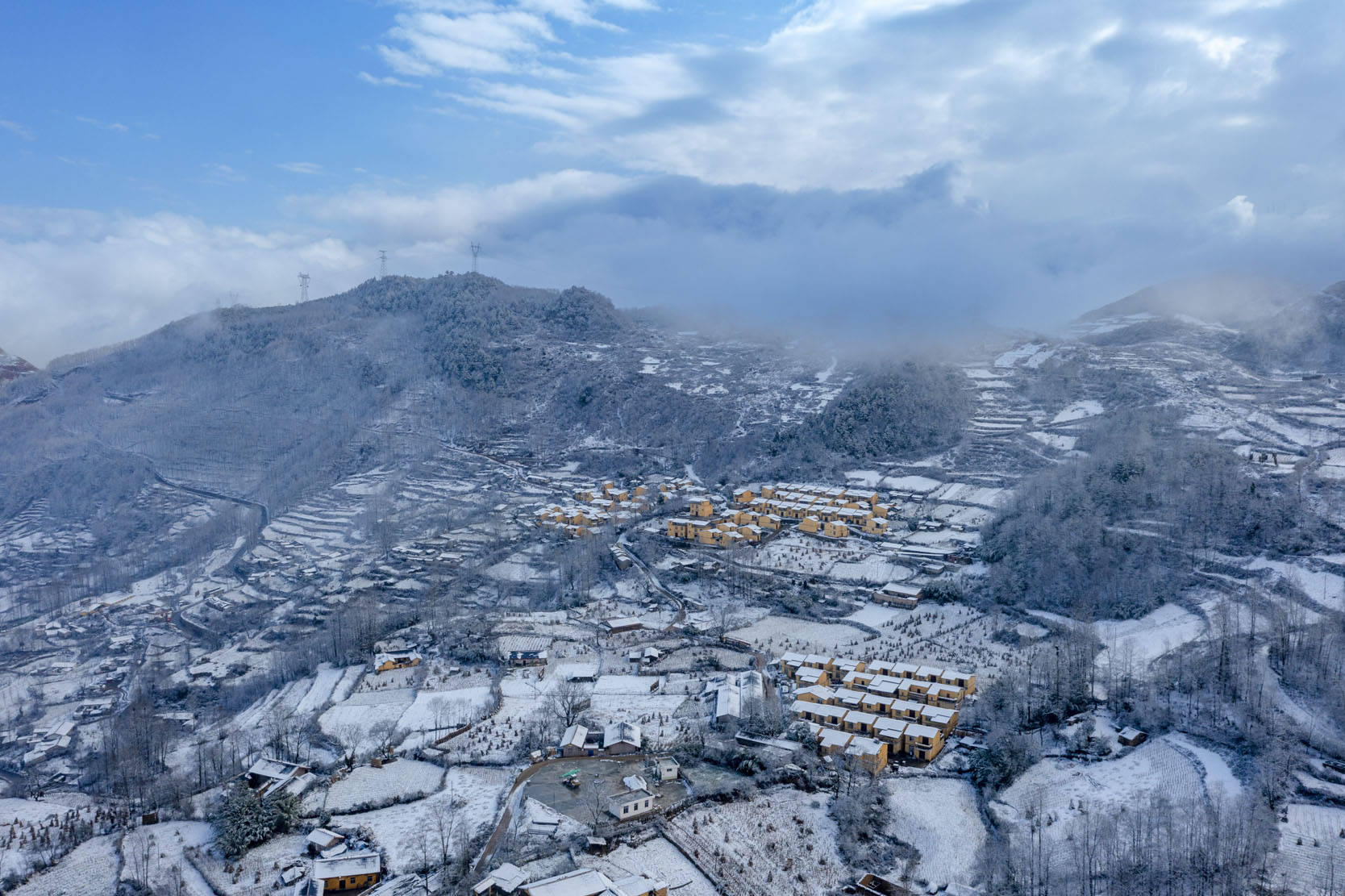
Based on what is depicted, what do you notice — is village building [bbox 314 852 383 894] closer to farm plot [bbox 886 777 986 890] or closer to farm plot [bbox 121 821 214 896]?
farm plot [bbox 121 821 214 896]

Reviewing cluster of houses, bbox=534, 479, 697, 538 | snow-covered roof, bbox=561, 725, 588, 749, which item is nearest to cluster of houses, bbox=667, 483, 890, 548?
cluster of houses, bbox=534, 479, 697, 538

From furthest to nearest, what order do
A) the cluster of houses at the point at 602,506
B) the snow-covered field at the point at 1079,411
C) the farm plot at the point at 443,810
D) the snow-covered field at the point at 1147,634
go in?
the snow-covered field at the point at 1079,411 → the cluster of houses at the point at 602,506 → the snow-covered field at the point at 1147,634 → the farm plot at the point at 443,810

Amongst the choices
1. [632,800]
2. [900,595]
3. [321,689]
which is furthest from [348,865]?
[900,595]

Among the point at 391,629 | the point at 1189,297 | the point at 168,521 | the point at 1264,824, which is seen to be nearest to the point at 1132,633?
the point at 1264,824

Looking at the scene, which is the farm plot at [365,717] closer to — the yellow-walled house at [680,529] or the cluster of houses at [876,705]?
the cluster of houses at [876,705]

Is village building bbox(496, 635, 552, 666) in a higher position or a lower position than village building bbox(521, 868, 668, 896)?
lower

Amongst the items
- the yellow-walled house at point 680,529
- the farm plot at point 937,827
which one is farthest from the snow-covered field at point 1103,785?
the yellow-walled house at point 680,529
